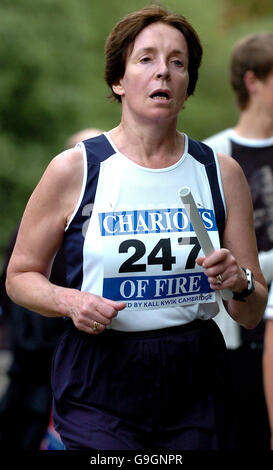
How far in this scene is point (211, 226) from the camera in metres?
4.01

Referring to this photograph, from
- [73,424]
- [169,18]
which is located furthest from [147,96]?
[73,424]

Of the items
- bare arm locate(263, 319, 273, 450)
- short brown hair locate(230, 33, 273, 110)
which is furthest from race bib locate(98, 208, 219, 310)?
short brown hair locate(230, 33, 273, 110)

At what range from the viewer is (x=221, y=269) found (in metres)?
3.66

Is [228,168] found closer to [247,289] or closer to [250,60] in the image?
[247,289]

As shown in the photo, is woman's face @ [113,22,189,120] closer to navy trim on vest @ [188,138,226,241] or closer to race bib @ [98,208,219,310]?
navy trim on vest @ [188,138,226,241]

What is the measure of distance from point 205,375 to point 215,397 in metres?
0.09

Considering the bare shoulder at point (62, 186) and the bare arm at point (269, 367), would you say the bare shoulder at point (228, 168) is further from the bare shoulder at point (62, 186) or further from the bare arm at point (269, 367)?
the bare arm at point (269, 367)

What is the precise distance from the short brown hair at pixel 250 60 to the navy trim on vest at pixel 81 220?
291 cm

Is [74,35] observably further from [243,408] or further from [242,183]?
[242,183]

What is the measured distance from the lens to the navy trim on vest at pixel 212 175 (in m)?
4.07

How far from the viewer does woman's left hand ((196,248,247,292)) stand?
3621 millimetres

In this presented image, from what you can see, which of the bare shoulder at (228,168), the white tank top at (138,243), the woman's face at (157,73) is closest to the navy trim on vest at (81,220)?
the white tank top at (138,243)

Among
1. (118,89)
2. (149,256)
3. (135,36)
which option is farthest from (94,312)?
(135,36)

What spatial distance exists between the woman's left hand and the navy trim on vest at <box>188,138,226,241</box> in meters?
0.34
